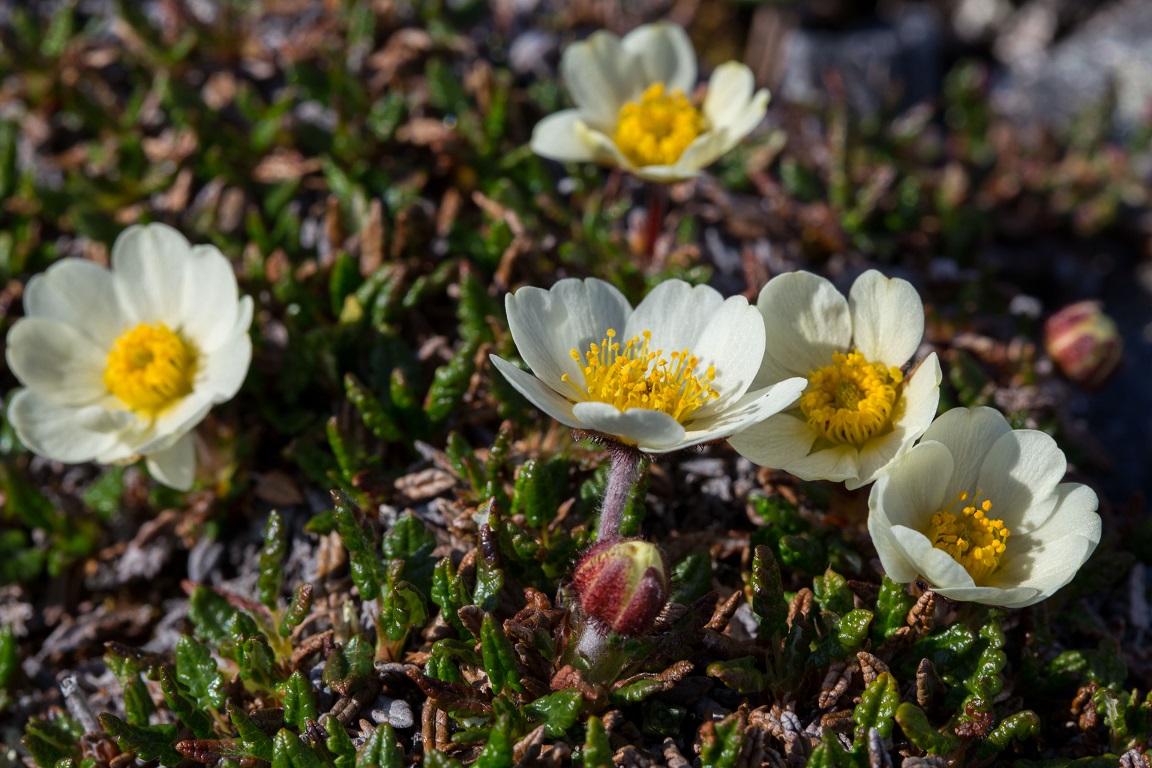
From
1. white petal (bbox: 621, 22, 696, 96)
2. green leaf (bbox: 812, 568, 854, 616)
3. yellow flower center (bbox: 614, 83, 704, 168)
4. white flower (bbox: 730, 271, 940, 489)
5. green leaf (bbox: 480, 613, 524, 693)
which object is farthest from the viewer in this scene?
white petal (bbox: 621, 22, 696, 96)

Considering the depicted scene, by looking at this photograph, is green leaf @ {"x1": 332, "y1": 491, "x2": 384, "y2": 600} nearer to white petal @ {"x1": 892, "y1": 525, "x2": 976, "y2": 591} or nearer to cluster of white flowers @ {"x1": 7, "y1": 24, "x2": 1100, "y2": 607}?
cluster of white flowers @ {"x1": 7, "y1": 24, "x2": 1100, "y2": 607}

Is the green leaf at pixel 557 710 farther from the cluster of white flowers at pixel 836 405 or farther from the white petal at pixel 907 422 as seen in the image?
the white petal at pixel 907 422

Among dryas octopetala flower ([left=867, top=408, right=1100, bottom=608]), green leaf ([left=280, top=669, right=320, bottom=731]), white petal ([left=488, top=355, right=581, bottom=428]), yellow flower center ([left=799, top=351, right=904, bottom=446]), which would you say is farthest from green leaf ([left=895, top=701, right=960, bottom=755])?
green leaf ([left=280, top=669, right=320, bottom=731])

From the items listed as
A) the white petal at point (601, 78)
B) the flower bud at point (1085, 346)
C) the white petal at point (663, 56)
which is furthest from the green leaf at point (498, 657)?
the flower bud at point (1085, 346)

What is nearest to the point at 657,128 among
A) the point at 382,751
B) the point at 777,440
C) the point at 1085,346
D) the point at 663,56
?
the point at 663,56

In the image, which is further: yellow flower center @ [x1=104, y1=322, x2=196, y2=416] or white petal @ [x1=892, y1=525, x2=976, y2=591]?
yellow flower center @ [x1=104, y1=322, x2=196, y2=416]

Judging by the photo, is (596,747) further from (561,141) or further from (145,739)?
(561,141)
